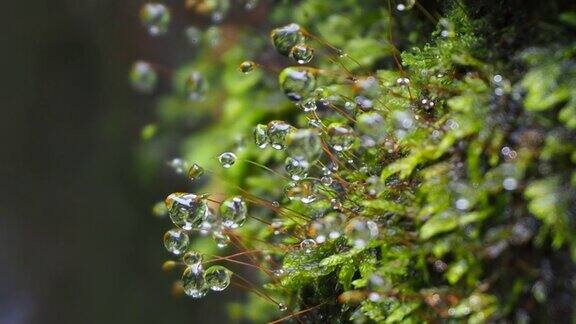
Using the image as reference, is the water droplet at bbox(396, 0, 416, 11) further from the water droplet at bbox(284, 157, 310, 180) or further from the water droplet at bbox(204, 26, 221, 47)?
the water droplet at bbox(204, 26, 221, 47)

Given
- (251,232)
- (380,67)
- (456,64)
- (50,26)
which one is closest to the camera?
(456,64)

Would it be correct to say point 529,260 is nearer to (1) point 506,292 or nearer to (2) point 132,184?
(1) point 506,292

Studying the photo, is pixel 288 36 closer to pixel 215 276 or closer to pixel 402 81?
pixel 402 81

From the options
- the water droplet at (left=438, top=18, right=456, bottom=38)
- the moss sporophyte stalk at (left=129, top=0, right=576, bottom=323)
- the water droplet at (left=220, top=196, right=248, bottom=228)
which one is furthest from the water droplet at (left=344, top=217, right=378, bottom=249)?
the water droplet at (left=438, top=18, right=456, bottom=38)

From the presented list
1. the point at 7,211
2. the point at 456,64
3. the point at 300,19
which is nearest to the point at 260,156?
the point at 300,19

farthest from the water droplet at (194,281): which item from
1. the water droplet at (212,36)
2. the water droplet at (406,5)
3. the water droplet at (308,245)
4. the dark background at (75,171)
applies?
the dark background at (75,171)

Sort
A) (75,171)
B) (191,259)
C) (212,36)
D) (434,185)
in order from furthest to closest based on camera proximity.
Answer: (75,171)
(212,36)
(191,259)
(434,185)

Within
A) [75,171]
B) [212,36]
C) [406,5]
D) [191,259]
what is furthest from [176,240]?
[75,171]
